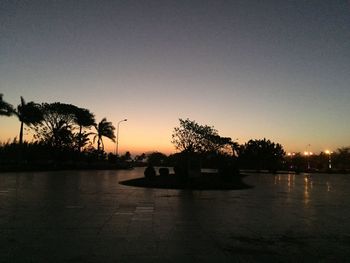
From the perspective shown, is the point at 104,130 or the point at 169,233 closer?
the point at 169,233

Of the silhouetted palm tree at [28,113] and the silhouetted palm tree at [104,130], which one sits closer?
the silhouetted palm tree at [28,113]

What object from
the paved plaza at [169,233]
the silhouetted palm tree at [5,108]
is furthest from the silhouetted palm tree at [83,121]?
the paved plaza at [169,233]

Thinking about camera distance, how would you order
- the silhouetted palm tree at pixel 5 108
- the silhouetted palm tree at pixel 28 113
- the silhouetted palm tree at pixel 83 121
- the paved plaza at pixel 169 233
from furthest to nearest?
the silhouetted palm tree at pixel 83 121 < the silhouetted palm tree at pixel 28 113 < the silhouetted palm tree at pixel 5 108 < the paved plaza at pixel 169 233

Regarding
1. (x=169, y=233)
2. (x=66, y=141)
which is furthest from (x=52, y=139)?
(x=169, y=233)

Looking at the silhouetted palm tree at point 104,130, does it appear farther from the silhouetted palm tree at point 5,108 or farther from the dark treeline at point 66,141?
the silhouetted palm tree at point 5,108

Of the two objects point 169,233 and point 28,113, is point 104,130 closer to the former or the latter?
point 28,113

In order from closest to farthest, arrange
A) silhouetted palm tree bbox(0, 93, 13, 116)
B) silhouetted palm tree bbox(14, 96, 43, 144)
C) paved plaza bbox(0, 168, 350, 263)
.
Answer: paved plaza bbox(0, 168, 350, 263)
silhouetted palm tree bbox(0, 93, 13, 116)
silhouetted palm tree bbox(14, 96, 43, 144)

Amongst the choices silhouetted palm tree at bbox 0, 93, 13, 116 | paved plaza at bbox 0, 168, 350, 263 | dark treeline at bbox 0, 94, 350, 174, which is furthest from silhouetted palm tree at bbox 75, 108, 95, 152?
paved plaza at bbox 0, 168, 350, 263

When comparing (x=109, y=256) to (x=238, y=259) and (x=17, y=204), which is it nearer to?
(x=238, y=259)

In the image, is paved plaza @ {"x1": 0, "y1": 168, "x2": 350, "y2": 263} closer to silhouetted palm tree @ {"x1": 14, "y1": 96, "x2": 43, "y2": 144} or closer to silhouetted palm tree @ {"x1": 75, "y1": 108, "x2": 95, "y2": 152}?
silhouetted palm tree @ {"x1": 14, "y1": 96, "x2": 43, "y2": 144}

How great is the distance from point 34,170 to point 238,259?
1922 inches

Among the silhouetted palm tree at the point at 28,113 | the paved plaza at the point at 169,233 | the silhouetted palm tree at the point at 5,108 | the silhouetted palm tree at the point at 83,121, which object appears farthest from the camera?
the silhouetted palm tree at the point at 83,121

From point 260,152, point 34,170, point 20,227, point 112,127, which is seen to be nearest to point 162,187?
point 20,227

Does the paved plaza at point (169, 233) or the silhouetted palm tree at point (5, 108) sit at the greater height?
the silhouetted palm tree at point (5, 108)
